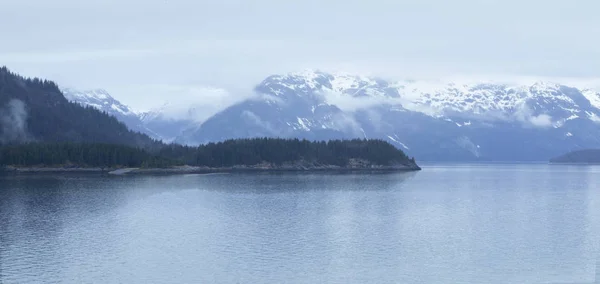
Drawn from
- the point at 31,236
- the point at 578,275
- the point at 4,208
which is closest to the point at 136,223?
the point at 31,236

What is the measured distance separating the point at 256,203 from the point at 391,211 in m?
24.0

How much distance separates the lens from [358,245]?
76.0m

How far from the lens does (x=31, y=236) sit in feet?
262

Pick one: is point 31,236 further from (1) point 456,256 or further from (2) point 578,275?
(2) point 578,275

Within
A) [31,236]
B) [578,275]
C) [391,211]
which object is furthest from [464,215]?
[31,236]

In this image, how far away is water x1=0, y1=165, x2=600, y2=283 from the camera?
204 feet

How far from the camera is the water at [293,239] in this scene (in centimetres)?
6222

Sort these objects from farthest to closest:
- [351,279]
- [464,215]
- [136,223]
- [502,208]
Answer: [502,208] → [464,215] → [136,223] → [351,279]

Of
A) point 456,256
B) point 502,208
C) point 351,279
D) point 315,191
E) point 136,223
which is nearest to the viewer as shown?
point 351,279

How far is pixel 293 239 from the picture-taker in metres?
79.9

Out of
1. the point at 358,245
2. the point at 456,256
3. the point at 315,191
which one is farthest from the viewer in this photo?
the point at 315,191

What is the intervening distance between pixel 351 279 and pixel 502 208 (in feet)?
208

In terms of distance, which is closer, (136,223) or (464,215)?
(136,223)

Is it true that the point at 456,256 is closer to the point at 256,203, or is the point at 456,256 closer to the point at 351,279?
the point at 351,279
